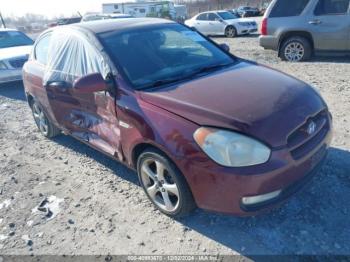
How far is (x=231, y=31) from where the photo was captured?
1684cm

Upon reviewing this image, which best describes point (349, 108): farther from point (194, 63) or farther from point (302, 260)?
point (302, 260)

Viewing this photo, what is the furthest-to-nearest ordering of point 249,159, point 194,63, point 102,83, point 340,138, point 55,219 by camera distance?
point 340,138, point 194,63, point 55,219, point 102,83, point 249,159

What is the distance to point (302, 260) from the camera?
8.29ft

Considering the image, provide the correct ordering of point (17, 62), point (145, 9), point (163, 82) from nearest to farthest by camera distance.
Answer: point (163, 82), point (17, 62), point (145, 9)

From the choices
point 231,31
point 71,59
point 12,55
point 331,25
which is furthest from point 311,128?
point 231,31

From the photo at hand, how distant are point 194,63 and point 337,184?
1.94 metres

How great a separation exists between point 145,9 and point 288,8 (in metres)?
30.8

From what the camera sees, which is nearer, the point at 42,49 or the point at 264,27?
the point at 42,49

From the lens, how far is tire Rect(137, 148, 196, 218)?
280 centimetres

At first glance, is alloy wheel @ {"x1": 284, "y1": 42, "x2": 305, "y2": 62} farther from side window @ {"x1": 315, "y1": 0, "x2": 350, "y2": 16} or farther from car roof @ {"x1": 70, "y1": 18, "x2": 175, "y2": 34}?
car roof @ {"x1": 70, "y1": 18, "x2": 175, "y2": 34}

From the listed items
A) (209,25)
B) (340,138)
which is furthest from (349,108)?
(209,25)

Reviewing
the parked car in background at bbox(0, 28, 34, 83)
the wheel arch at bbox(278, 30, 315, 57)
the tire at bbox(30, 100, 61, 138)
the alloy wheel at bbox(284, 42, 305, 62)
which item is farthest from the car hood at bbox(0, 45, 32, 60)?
the alloy wheel at bbox(284, 42, 305, 62)

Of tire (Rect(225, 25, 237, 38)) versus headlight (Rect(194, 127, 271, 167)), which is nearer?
headlight (Rect(194, 127, 271, 167))

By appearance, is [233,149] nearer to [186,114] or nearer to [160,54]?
[186,114]
